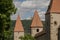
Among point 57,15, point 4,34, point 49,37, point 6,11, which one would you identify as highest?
point 6,11

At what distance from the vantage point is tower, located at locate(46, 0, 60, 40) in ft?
152

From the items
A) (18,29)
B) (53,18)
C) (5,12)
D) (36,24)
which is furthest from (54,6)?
(18,29)

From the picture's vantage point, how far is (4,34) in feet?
68.5

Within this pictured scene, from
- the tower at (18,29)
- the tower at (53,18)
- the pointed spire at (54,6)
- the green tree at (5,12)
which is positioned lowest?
the tower at (18,29)

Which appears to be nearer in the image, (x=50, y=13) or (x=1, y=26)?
(x=1, y=26)

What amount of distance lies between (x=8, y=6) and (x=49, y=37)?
1112 inches

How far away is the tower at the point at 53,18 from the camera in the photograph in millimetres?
46469

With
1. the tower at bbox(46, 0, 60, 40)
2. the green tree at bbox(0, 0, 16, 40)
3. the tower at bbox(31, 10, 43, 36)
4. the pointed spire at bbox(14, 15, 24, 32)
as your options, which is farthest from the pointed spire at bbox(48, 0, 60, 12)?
the pointed spire at bbox(14, 15, 24, 32)

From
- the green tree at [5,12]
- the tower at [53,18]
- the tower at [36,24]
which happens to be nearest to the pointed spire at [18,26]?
the tower at [36,24]

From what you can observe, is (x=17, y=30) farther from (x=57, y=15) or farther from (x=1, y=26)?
(x=1, y=26)

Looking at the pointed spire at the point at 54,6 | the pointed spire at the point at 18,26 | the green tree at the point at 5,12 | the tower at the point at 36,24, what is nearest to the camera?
the green tree at the point at 5,12

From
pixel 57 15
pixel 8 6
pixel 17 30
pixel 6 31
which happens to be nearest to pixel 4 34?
pixel 6 31

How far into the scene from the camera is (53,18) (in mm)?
47156

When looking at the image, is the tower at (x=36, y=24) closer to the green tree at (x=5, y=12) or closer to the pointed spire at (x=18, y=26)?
the pointed spire at (x=18, y=26)
